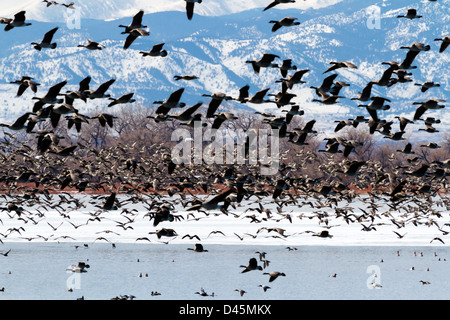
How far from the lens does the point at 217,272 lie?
32125mm

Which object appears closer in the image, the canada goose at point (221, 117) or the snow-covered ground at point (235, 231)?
the canada goose at point (221, 117)

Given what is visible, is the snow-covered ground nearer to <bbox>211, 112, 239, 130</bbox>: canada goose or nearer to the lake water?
the lake water

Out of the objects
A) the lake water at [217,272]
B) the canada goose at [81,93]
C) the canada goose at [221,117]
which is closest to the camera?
the canada goose at [81,93]

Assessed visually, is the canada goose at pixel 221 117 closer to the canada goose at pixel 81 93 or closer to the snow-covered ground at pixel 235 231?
the canada goose at pixel 81 93

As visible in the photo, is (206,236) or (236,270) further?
(206,236)

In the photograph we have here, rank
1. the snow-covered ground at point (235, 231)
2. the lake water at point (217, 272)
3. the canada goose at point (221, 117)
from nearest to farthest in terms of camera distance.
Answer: the canada goose at point (221, 117), the lake water at point (217, 272), the snow-covered ground at point (235, 231)

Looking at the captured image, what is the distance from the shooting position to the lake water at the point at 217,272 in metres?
27.8

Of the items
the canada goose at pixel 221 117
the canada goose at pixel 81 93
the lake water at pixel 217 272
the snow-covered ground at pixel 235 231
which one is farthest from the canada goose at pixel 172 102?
the snow-covered ground at pixel 235 231

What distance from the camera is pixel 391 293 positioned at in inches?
1102

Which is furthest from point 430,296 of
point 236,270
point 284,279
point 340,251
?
point 340,251

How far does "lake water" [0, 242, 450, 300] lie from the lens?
27.8 m

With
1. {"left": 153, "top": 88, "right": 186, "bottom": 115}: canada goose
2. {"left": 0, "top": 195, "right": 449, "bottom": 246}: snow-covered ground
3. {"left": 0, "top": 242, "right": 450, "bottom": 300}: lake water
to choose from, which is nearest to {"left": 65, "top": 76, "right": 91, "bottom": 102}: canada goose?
{"left": 153, "top": 88, "right": 186, "bottom": 115}: canada goose
